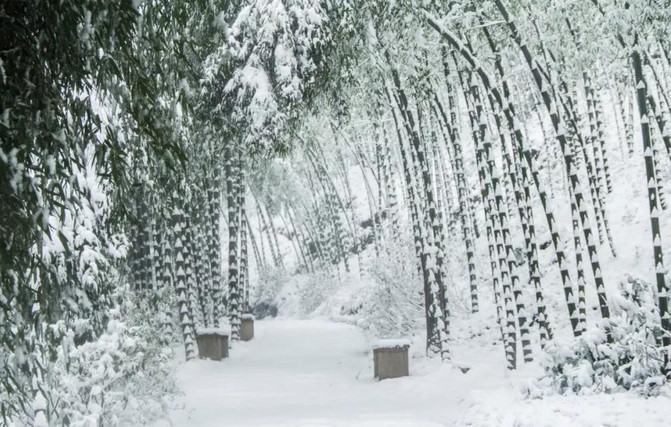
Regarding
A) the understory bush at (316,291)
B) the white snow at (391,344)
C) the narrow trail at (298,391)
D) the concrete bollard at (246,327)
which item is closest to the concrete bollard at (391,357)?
the white snow at (391,344)

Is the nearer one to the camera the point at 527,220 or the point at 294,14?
the point at 294,14

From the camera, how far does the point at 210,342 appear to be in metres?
11.6

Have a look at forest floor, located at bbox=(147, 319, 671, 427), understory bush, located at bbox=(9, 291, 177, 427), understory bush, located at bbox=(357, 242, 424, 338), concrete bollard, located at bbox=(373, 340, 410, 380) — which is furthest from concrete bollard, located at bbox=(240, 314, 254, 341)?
understory bush, located at bbox=(9, 291, 177, 427)

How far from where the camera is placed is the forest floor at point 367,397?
18.1 feet

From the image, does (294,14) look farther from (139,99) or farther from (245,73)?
(139,99)

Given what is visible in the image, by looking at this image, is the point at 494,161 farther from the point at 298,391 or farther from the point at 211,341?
the point at 211,341

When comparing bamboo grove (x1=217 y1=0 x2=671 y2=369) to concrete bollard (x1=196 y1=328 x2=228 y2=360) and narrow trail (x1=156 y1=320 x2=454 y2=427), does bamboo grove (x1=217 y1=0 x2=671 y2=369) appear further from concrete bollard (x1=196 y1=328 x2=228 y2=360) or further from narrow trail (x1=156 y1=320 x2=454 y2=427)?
concrete bollard (x1=196 y1=328 x2=228 y2=360)

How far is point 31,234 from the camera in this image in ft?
8.46

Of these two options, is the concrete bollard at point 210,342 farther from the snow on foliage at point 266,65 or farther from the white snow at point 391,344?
the snow on foliage at point 266,65

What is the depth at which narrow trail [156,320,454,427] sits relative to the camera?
693 centimetres

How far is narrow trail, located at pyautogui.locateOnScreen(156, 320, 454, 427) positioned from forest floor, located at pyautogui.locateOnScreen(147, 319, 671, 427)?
11mm

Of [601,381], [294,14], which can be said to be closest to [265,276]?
[294,14]

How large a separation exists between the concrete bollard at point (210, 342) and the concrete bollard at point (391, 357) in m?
3.33

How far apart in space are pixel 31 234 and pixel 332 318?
60.4ft
